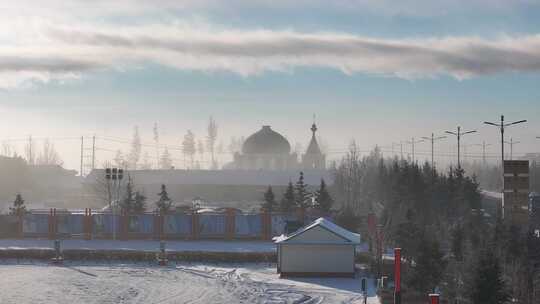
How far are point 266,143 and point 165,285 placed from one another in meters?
64.7

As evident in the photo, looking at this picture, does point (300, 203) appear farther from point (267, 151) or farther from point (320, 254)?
point (267, 151)

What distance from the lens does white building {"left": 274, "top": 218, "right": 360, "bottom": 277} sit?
36.6 meters

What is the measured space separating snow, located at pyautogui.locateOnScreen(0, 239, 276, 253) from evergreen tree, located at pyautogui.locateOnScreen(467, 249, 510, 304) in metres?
24.2

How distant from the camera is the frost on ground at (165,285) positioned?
99.3 ft

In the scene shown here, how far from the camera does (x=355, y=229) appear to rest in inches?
2115

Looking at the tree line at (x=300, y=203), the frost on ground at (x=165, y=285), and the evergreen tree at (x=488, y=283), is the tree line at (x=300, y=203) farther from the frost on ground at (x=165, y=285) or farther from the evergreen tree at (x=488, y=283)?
the evergreen tree at (x=488, y=283)

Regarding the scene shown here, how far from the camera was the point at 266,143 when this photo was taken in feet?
321

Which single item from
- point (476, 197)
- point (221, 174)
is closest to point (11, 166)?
point (221, 174)

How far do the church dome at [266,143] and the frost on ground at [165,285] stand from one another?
5521 centimetres

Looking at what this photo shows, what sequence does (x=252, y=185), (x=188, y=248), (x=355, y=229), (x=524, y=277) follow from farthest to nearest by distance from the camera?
(x=252, y=185) < (x=355, y=229) < (x=188, y=248) < (x=524, y=277)

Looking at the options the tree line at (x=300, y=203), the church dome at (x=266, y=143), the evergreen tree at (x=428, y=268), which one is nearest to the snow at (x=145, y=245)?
the tree line at (x=300, y=203)

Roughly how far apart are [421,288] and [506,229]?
27.7 ft

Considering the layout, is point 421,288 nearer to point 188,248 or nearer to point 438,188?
point 188,248

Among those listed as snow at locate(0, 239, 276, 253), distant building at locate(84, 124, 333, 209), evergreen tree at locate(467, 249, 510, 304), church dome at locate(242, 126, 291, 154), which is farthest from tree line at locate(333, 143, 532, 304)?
church dome at locate(242, 126, 291, 154)
